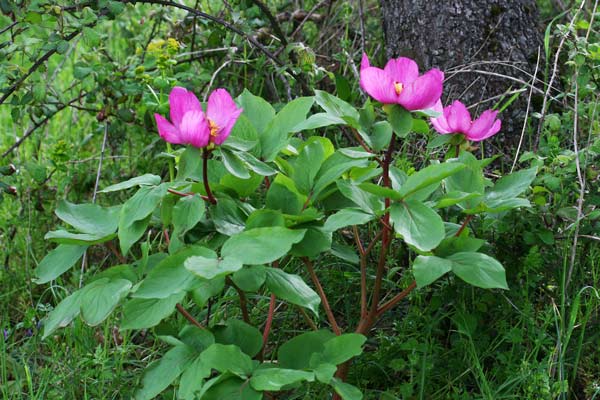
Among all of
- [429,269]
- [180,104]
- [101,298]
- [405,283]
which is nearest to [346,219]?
[429,269]

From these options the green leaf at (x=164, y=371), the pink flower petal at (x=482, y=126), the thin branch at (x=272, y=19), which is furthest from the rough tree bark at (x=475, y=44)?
the green leaf at (x=164, y=371)

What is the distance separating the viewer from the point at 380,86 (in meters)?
1.65

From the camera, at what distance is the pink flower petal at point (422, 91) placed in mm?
1624

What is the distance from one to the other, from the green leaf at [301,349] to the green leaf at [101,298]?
0.36 metres

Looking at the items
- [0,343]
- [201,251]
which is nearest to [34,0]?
[0,343]

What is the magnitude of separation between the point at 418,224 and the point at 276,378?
402 mm

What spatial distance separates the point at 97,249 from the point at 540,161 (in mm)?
1690

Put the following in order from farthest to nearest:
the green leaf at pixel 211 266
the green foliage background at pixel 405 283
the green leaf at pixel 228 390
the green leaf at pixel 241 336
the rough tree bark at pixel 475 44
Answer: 1. the rough tree bark at pixel 475 44
2. the green foliage background at pixel 405 283
3. the green leaf at pixel 241 336
4. the green leaf at pixel 228 390
5. the green leaf at pixel 211 266

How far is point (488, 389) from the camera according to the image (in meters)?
1.91

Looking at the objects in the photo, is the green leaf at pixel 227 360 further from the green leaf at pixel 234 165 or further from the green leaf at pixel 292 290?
the green leaf at pixel 234 165

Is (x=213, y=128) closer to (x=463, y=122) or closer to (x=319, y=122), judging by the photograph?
(x=319, y=122)

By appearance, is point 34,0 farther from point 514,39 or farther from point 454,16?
point 514,39

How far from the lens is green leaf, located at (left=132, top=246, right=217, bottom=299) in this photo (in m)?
1.58

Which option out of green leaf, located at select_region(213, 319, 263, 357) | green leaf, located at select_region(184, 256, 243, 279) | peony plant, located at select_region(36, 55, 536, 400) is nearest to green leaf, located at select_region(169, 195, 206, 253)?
peony plant, located at select_region(36, 55, 536, 400)
